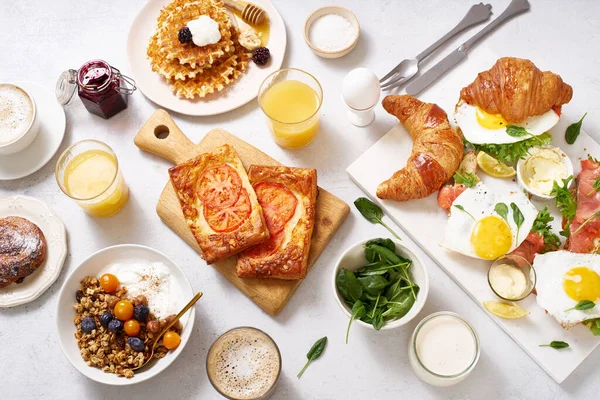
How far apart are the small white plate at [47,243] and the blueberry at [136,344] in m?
0.61

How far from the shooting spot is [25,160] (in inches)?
145

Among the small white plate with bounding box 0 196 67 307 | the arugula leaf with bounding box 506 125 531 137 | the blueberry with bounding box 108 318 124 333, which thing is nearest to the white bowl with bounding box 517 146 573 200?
the arugula leaf with bounding box 506 125 531 137

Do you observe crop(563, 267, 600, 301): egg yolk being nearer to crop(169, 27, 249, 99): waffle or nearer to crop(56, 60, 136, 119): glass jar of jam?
crop(169, 27, 249, 99): waffle

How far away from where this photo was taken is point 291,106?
3568 millimetres

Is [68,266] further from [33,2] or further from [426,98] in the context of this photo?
[426,98]

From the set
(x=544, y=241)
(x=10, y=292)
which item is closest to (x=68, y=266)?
(x=10, y=292)

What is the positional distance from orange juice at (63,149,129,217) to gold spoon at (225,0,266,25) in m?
1.11

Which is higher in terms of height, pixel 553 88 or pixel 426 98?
pixel 553 88

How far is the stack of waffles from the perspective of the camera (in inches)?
147

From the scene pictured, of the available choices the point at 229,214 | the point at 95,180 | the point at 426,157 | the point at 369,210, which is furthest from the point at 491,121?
the point at 95,180

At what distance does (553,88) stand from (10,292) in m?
2.95

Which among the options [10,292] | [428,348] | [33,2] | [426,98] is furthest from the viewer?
[33,2]

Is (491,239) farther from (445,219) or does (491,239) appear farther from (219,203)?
(219,203)

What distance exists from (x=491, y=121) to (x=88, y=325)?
226 cm
